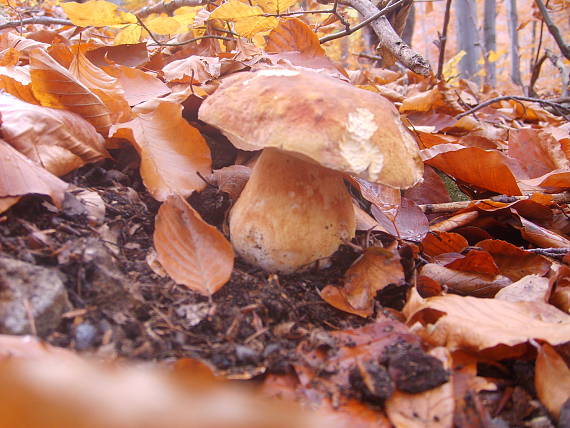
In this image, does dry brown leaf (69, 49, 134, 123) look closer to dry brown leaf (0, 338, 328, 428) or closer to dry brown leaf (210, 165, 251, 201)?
dry brown leaf (210, 165, 251, 201)

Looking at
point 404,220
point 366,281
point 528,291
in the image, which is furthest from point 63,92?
point 528,291

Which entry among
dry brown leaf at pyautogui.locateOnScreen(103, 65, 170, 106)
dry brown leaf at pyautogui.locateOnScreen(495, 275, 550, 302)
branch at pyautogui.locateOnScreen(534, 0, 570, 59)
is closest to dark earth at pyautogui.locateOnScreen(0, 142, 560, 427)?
dry brown leaf at pyautogui.locateOnScreen(495, 275, 550, 302)

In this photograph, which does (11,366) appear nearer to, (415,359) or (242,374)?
(242,374)

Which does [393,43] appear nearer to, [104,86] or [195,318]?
[104,86]

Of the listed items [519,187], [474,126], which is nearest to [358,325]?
[519,187]

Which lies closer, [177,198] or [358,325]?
[358,325]

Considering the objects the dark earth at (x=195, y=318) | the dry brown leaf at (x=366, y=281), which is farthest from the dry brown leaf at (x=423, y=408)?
the dry brown leaf at (x=366, y=281)
